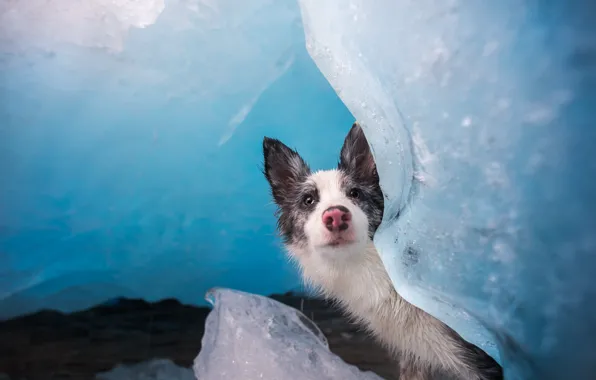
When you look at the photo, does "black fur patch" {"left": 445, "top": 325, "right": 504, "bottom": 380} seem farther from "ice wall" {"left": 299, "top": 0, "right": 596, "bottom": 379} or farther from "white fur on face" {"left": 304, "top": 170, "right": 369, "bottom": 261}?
"white fur on face" {"left": 304, "top": 170, "right": 369, "bottom": 261}

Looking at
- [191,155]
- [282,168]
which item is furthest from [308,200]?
[191,155]

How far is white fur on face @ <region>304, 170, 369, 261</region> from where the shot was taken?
1438 mm

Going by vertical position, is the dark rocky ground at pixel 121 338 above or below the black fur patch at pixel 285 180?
below

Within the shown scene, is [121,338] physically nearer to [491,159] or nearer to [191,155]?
[191,155]

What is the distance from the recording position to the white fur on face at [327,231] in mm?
1438

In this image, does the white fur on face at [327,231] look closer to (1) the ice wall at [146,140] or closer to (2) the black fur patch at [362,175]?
(2) the black fur patch at [362,175]

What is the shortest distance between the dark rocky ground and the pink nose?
689 mm

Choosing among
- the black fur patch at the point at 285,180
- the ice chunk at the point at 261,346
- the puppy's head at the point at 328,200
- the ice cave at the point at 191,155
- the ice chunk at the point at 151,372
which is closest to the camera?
the ice cave at the point at 191,155

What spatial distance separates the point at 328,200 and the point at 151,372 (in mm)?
980

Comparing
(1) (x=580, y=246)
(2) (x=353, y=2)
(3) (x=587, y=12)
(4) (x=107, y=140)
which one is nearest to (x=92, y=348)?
(4) (x=107, y=140)

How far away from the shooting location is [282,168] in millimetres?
1714

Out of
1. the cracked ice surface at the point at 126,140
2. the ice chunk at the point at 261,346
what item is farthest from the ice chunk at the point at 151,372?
the cracked ice surface at the point at 126,140

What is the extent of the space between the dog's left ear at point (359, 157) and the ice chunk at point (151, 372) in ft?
3.06

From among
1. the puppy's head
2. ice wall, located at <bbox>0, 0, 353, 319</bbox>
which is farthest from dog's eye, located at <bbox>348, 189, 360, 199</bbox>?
ice wall, located at <bbox>0, 0, 353, 319</bbox>
